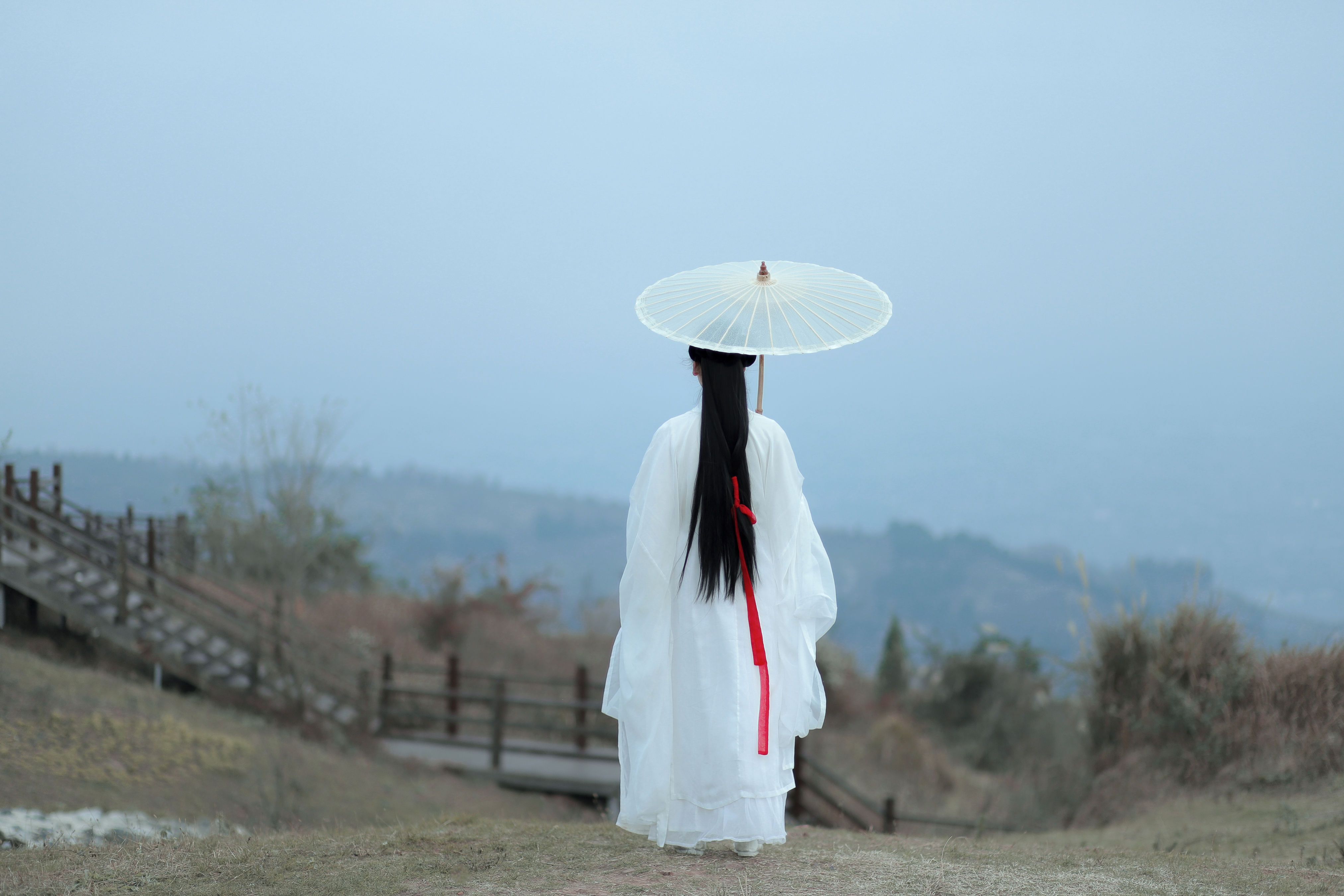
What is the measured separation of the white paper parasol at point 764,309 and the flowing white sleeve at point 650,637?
449mm

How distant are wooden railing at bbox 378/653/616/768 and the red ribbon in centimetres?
802

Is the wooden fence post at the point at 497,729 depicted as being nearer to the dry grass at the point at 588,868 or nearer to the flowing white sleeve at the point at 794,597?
the dry grass at the point at 588,868

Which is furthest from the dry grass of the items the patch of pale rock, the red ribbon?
the patch of pale rock

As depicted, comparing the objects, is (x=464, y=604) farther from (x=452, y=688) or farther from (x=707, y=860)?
(x=707, y=860)

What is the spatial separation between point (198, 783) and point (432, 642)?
1358 cm

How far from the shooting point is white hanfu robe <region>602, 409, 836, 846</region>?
156 inches

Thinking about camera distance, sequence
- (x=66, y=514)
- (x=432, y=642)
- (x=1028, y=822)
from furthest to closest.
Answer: (x=432, y=642), (x=66, y=514), (x=1028, y=822)

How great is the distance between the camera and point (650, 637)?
4.08m

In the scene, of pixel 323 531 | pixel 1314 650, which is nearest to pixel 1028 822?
pixel 1314 650

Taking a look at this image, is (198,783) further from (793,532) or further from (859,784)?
(859,784)

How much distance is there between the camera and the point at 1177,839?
6594 millimetres

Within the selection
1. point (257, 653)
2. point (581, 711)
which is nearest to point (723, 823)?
point (581, 711)

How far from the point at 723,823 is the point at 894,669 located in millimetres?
21396

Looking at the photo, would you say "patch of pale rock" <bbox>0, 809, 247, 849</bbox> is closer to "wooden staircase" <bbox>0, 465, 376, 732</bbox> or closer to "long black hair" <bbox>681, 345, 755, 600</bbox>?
"long black hair" <bbox>681, 345, 755, 600</bbox>
